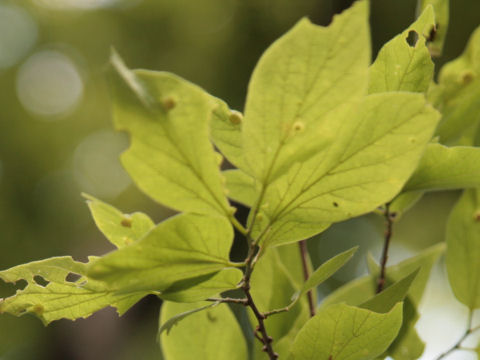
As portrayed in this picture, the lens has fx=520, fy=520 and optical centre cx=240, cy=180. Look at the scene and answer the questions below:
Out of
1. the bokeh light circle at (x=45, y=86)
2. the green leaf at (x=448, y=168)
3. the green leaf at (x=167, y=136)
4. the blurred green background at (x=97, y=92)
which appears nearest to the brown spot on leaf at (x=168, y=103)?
the green leaf at (x=167, y=136)

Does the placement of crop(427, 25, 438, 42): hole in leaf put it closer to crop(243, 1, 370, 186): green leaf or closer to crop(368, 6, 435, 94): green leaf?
crop(368, 6, 435, 94): green leaf

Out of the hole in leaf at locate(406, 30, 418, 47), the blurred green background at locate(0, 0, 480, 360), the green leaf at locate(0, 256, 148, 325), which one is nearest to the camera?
the green leaf at locate(0, 256, 148, 325)

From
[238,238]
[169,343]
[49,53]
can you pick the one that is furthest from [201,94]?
[49,53]

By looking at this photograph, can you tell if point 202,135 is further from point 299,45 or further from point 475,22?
point 475,22

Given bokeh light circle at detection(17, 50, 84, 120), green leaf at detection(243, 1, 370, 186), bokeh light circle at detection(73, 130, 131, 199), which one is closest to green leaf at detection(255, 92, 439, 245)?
green leaf at detection(243, 1, 370, 186)

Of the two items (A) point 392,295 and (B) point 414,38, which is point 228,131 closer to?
(A) point 392,295

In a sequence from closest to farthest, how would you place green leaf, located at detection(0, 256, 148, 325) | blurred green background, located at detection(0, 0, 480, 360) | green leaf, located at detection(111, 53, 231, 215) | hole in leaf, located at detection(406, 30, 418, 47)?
green leaf, located at detection(111, 53, 231, 215)
green leaf, located at detection(0, 256, 148, 325)
hole in leaf, located at detection(406, 30, 418, 47)
blurred green background, located at detection(0, 0, 480, 360)
